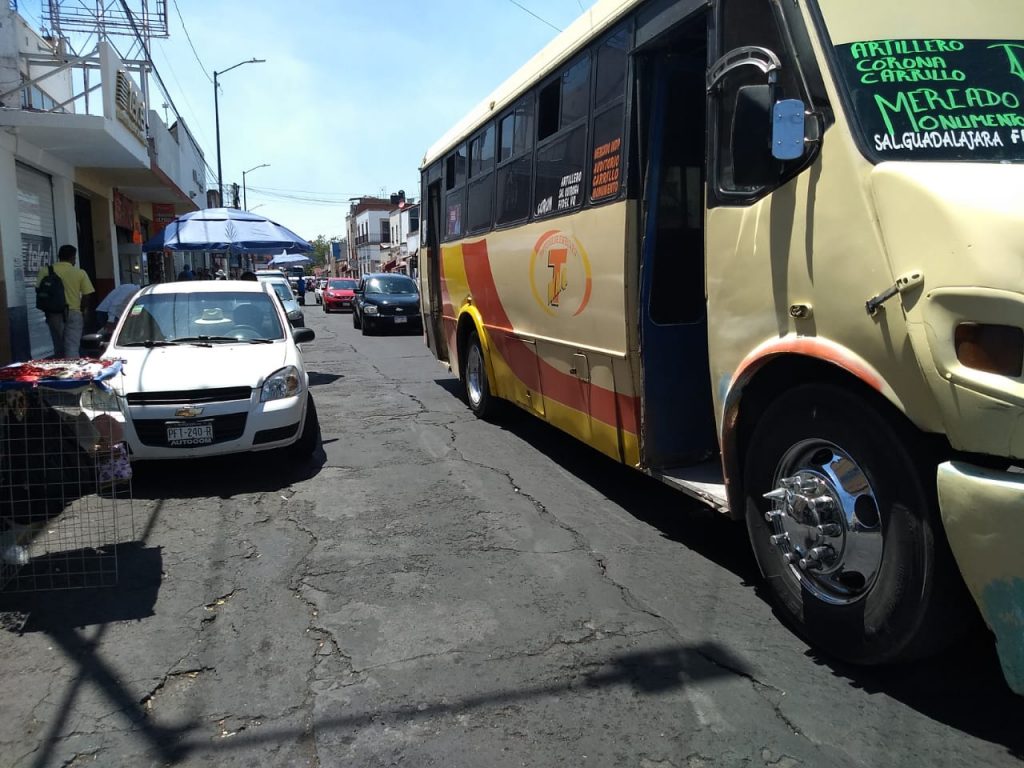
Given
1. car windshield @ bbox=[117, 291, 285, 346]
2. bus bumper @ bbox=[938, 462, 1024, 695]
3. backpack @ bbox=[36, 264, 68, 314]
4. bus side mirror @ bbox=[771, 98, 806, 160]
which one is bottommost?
bus bumper @ bbox=[938, 462, 1024, 695]

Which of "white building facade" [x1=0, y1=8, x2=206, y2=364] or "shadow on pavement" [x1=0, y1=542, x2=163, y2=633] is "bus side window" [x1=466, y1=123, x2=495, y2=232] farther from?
"white building facade" [x1=0, y1=8, x2=206, y2=364]

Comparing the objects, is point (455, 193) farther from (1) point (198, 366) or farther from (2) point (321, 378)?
(2) point (321, 378)

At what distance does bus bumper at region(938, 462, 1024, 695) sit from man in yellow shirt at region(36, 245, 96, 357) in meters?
11.3

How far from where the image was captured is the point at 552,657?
3492mm

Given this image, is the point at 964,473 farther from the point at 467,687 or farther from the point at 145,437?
the point at 145,437

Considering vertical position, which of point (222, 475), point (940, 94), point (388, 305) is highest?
point (940, 94)

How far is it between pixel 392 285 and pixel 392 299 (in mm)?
1219

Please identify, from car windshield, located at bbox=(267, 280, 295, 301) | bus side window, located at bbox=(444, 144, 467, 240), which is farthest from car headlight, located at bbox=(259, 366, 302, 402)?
A: car windshield, located at bbox=(267, 280, 295, 301)

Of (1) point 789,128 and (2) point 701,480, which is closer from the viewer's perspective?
(1) point 789,128

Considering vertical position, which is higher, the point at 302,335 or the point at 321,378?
the point at 302,335

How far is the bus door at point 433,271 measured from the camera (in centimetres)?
1036

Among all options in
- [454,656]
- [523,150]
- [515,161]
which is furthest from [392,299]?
[454,656]

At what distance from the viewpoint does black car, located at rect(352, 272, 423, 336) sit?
20375 mm

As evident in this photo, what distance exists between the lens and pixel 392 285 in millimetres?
21719
